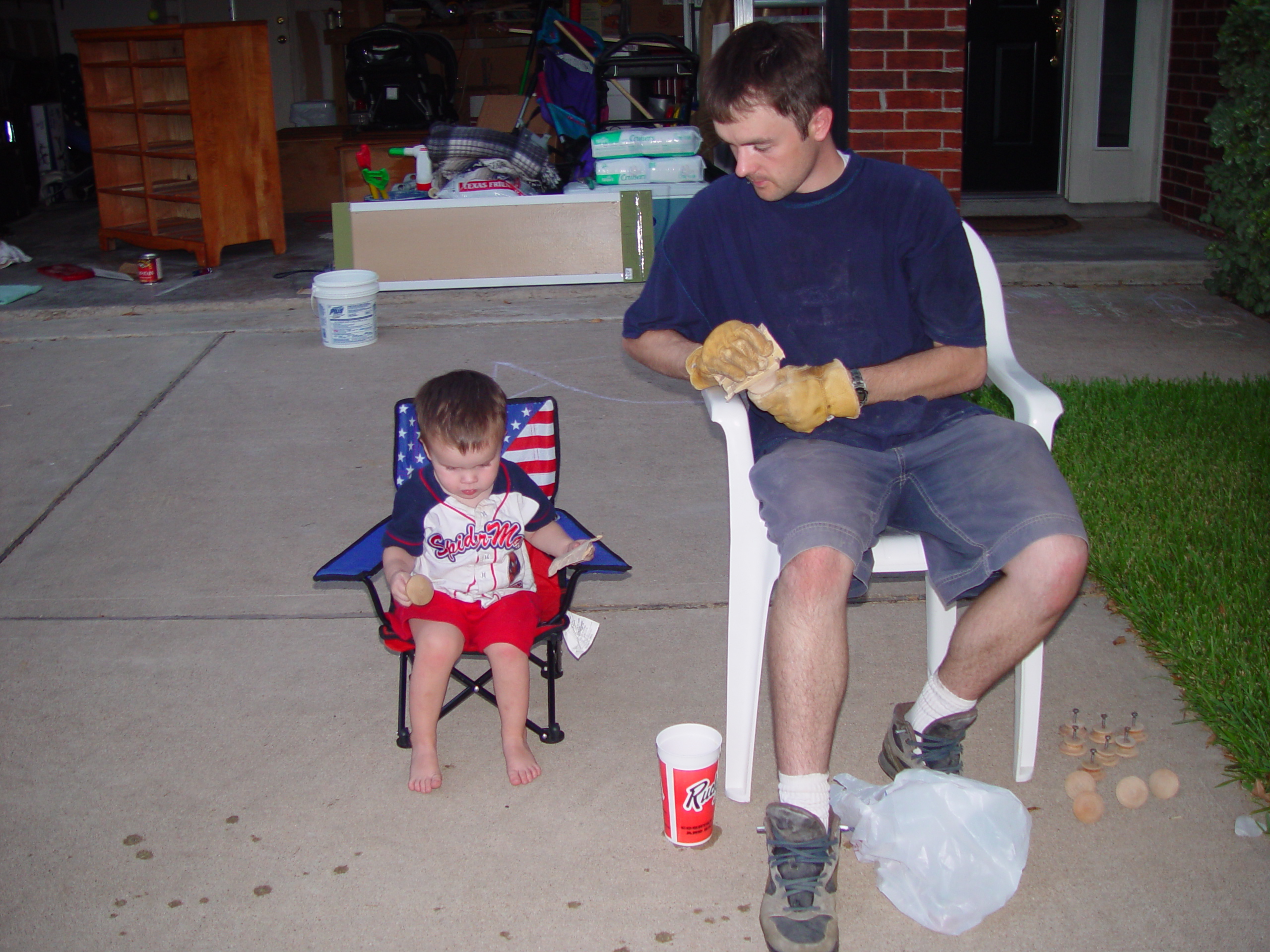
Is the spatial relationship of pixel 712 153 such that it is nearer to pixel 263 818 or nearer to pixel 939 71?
pixel 939 71

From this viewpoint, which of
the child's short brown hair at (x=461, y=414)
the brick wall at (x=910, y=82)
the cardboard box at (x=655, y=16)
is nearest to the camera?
the child's short brown hair at (x=461, y=414)

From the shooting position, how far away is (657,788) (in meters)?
2.49

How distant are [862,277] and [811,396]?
354 mm

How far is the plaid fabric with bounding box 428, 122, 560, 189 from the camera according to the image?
675 cm

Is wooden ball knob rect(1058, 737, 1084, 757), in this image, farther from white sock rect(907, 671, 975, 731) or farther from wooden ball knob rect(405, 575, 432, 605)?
wooden ball knob rect(405, 575, 432, 605)

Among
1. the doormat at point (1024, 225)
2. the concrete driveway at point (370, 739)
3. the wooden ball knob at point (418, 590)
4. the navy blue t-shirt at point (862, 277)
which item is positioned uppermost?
the navy blue t-shirt at point (862, 277)

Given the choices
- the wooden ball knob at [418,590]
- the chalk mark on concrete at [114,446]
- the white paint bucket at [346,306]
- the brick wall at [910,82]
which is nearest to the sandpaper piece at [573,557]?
the wooden ball knob at [418,590]

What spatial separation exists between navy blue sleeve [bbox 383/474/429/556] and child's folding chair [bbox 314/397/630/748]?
0.32ft

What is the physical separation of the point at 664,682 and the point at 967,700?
826 mm

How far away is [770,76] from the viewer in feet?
7.77

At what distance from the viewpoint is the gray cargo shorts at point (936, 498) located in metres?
2.24

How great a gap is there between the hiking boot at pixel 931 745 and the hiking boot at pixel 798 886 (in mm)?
359

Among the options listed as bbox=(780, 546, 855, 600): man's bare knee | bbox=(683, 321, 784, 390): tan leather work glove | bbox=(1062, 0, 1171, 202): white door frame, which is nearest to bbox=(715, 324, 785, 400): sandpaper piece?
bbox=(683, 321, 784, 390): tan leather work glove

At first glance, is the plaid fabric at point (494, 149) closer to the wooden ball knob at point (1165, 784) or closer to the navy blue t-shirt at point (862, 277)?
the navy blue t-shirt at point (862, 277)
